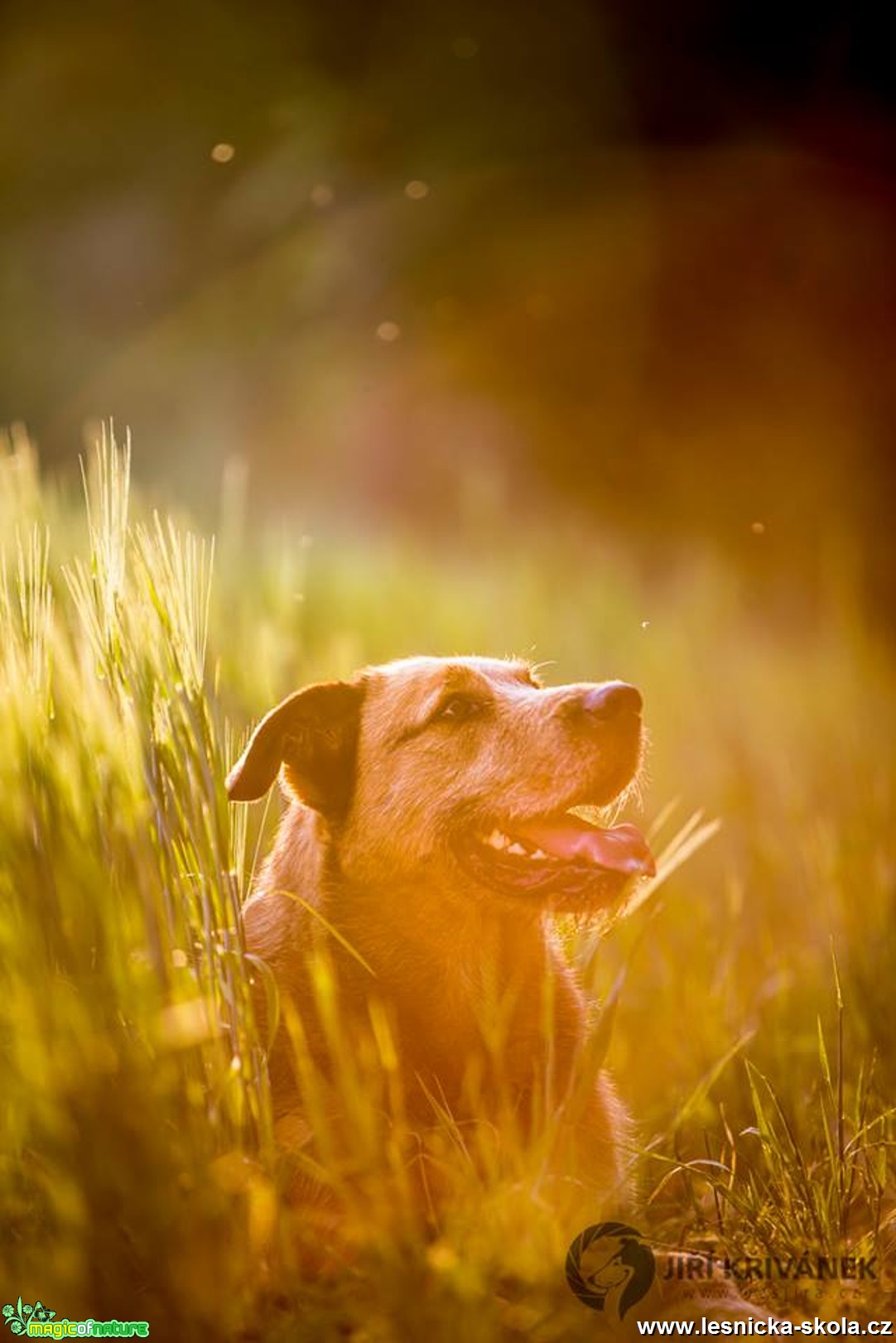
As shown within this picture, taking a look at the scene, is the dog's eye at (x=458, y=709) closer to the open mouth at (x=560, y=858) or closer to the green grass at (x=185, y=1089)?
the open mouth at (x=560, y=858)

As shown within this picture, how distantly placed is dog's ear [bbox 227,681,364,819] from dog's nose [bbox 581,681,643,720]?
734 mm

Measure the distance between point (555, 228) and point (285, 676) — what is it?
185 inches

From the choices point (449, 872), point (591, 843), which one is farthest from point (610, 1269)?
point (449, 872)

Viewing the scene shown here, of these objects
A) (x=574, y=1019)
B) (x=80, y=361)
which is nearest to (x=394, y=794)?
(x=574, y=1019)

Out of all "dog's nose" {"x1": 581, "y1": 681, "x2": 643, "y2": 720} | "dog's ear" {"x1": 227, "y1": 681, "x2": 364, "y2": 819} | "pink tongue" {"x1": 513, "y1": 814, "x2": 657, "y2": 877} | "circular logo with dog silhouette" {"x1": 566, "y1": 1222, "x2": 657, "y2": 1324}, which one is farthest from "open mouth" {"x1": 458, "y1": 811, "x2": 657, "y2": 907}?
"circular logo with dog silhouette" {"x1": 566, "y1": 1222, "x2": 657, "y2": 1324}

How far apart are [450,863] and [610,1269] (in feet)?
4.03

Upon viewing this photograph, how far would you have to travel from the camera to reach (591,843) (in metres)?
3.03

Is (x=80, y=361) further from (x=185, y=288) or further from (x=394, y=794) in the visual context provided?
(x=394, y=794)

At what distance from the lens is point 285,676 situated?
460 centimetres

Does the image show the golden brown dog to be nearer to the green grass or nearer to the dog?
the dog

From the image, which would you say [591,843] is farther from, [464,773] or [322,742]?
[322,742]

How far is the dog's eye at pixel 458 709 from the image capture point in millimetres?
3562

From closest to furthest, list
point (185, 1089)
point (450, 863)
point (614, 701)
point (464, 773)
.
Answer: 1. point (185, 1089)
2. point (614, 701)
3. point (450, 863)
4. point (464, 773)

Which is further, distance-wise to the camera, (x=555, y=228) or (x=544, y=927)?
(x=555, y=228)
